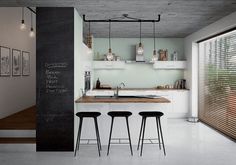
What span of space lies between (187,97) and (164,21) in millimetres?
3038

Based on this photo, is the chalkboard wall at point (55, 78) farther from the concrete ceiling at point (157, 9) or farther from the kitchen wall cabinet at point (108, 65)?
the kitchen wall cabinet at point (108, 65)

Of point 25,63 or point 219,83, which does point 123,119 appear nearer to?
point 219,83

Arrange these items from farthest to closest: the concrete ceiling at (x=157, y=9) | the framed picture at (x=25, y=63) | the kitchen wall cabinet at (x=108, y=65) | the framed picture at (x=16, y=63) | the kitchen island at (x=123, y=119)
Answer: the kitchen wall cabinet at (x=108, y=65) < the framed picture at (x=25, y=63) < the framed picture at (x=16, y=63) < the kitchen island at (x=123, y=119) < the concrete ceiling at (x=157, y=9)

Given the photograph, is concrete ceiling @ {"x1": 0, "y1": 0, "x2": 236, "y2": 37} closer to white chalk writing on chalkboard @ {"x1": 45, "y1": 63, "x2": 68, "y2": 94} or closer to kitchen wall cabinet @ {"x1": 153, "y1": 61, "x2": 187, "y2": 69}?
white chalk writing on chalkboard @ {"x1": 45, "y1": 63, "x2": 68, "y2": 94}

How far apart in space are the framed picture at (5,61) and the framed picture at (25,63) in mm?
1085

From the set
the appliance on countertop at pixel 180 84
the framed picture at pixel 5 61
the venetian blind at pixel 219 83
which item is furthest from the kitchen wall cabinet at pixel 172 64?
the framed picture at pixel 5 61

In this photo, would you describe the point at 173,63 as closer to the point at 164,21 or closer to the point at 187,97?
the point at 187,97

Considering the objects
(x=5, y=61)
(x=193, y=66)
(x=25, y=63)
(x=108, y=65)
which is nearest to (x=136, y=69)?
(x=108, y=65)

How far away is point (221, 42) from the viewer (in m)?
6.47

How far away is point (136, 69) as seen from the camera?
9.17 metres

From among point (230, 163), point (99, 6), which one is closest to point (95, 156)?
point (230, 163)

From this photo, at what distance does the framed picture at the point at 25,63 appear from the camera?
8.28 metres

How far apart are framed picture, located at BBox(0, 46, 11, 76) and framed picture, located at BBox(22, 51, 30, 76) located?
1085 millimetres

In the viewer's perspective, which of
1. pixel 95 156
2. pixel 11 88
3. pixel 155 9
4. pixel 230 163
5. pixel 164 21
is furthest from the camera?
pixel 11 88
